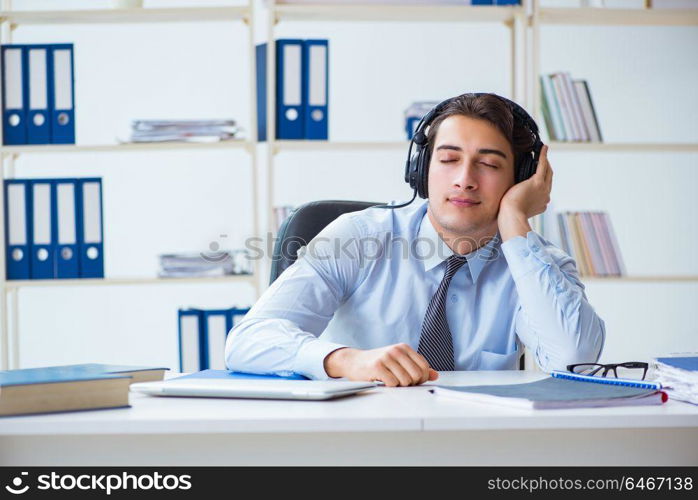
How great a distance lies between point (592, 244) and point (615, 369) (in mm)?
1678

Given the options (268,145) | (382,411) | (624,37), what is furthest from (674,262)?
(382,411)

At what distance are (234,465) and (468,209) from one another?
946 mm

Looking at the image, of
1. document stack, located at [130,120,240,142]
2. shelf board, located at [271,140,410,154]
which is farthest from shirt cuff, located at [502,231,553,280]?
document stack, located at [130,120,240,142]

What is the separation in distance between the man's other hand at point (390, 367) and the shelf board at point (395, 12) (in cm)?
179

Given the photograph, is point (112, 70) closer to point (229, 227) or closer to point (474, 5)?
point (229, 227)

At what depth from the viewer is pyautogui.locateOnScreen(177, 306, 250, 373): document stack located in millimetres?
2635

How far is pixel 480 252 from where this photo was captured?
5.50 ft

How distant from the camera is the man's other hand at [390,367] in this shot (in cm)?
113

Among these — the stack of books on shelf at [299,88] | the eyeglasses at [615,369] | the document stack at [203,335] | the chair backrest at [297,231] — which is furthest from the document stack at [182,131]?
the eyeglasses at [615,369]

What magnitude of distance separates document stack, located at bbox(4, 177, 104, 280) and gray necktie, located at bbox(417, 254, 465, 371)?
4.98 ft

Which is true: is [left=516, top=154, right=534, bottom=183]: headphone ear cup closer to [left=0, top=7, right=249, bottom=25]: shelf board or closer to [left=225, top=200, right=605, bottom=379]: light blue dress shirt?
[left=225, top=200, right=605, bottom=379]: light blue dress shirt

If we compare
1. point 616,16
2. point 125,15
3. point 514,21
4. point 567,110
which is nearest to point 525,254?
point 567,110

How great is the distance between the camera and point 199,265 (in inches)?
107

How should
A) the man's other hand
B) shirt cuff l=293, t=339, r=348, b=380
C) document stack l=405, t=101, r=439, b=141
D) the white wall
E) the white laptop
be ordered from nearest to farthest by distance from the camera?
the white laptop → the man's other hand → shirt cuff l=293, t=339, r=348, b=380 → document stack l=405, t=101, r=439, b=141 → the white wall
